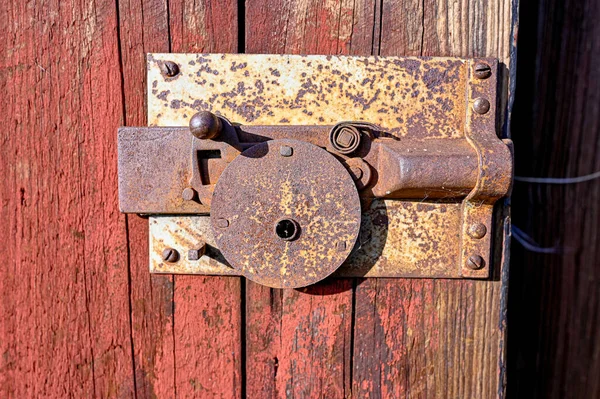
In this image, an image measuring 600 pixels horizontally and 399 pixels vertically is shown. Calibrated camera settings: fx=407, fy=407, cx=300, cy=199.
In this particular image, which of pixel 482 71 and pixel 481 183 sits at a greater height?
pixel 482 71

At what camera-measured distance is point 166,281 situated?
29.0 inches

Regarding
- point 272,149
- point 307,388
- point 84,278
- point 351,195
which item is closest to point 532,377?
point 307,388

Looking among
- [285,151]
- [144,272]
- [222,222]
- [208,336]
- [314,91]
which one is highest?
[314,91]

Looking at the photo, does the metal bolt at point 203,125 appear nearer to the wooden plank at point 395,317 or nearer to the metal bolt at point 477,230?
the wooden plank at point 395,317

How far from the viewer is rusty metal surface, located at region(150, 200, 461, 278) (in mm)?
690

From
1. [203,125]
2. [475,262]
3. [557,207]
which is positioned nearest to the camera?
[203,125]

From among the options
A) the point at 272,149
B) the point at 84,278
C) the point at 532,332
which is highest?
the point at 272,149

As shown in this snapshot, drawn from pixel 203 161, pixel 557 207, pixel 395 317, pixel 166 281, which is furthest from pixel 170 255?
pixel 557 207

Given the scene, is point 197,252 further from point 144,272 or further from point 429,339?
point 429,339

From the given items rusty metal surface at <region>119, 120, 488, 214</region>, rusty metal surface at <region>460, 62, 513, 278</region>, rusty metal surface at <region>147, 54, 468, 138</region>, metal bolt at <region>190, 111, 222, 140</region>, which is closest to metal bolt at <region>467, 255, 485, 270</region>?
rusty metal surface at <region>460, 62, 513, 278</region>

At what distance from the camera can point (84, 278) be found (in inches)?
29.1

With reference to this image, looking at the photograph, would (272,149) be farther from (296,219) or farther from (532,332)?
(532,332)

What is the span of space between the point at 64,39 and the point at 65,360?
58 centimetres

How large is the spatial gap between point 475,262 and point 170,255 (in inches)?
20.4
